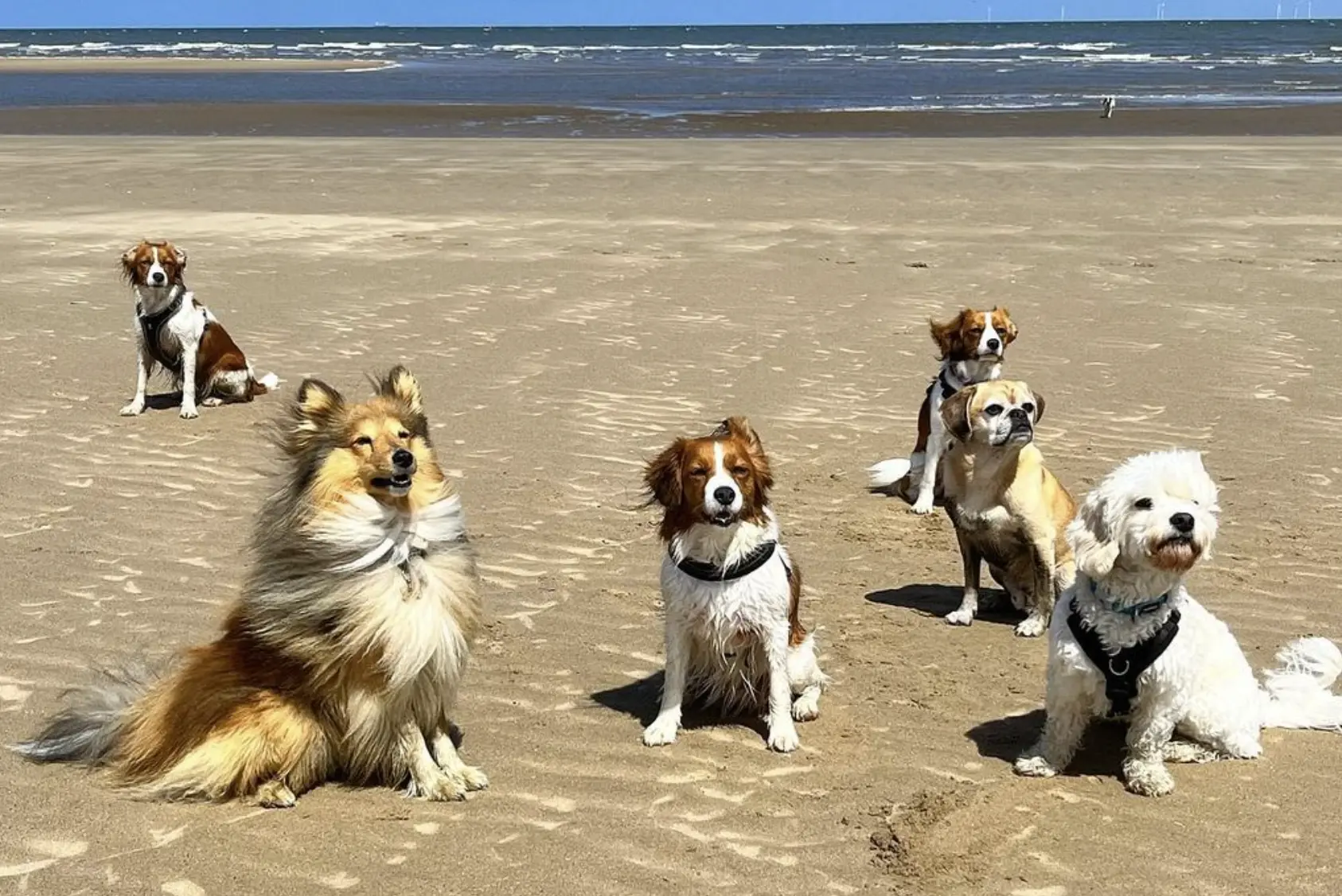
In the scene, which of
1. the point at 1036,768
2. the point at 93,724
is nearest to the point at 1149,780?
the point at 1036,768

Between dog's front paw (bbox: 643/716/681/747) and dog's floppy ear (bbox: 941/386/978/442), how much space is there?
207cm

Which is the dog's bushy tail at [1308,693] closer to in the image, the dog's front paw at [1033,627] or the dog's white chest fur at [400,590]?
the dog's front paw at [1033,627]

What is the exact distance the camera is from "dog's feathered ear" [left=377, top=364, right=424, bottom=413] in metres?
5.21

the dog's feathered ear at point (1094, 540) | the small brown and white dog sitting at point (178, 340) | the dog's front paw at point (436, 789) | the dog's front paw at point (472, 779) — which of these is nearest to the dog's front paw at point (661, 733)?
the dog's front paw at point (472, 779)

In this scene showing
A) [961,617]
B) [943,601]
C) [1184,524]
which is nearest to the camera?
[1184,524]

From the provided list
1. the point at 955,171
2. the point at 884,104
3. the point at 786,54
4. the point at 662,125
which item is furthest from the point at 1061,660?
the point at 786,54

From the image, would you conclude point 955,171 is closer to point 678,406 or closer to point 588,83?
point 678,406

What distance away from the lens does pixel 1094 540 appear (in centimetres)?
517

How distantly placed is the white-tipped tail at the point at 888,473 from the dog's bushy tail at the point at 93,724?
4789 millimetres

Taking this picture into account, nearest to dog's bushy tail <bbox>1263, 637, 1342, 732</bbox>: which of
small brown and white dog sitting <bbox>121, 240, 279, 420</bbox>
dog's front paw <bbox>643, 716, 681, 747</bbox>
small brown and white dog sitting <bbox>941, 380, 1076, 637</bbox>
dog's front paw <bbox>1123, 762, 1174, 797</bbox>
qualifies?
dog's front paw <bbox>1123, 762, 1174, 797</bbox>

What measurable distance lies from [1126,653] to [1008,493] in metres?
1.85

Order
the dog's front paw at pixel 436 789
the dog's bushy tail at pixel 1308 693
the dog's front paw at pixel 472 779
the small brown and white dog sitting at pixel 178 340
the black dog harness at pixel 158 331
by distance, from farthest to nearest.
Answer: the black dog harness at pixel 158 331
the small brown and white dog sitting at pixel 178 340
the dog's bushy tail at pixel 1308 693
the dog's front paw at pixel 472 779
the dog's front paw at pixel 436 789

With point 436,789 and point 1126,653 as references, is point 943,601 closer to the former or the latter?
point 1126,653

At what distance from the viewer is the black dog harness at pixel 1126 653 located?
16.9 feet
